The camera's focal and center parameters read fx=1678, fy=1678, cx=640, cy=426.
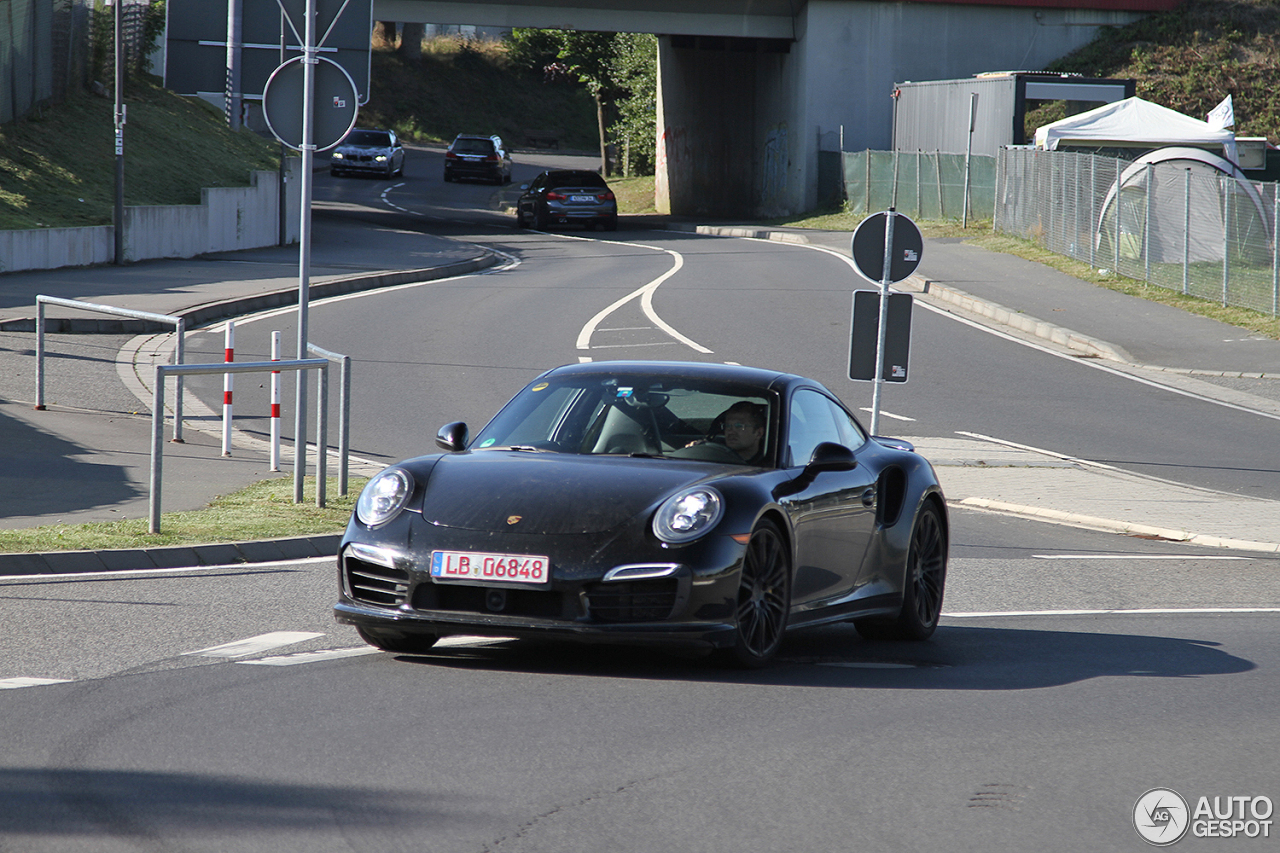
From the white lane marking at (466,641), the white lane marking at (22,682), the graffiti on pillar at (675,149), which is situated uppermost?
the graffiti on pillar at (675,149)

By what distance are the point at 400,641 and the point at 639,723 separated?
4.97ft

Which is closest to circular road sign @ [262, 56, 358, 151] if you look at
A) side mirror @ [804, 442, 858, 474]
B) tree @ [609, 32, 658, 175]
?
side mirror @ [804, 442, 858, 474]

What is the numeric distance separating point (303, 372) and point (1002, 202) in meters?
30.3

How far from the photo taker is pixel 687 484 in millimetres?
6863

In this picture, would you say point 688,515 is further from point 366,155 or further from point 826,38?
point 366,155

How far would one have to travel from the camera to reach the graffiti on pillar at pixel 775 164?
5206cm

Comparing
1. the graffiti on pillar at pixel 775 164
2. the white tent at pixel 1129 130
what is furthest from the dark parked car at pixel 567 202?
the white tent at pixel 1129 130

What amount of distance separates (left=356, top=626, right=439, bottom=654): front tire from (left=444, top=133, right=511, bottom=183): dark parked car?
5968 centimetres

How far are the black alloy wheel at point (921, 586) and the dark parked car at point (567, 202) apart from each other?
38.3m

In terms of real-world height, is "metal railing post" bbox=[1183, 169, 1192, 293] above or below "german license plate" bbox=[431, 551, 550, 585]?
above

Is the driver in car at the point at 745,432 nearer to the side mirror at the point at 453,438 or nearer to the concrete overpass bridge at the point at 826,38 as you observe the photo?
the side mirror at the point at 453,438

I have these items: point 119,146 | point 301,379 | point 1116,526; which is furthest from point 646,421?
point 119,146

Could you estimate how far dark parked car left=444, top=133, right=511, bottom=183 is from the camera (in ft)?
216

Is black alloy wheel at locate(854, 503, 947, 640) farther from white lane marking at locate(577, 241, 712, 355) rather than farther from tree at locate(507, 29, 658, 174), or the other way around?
tree at locate(507, 29, 658, 174)
